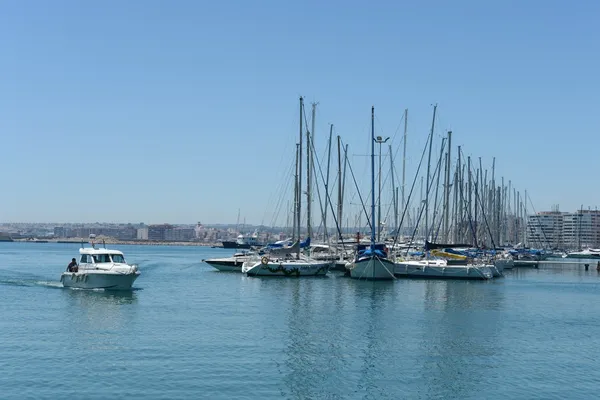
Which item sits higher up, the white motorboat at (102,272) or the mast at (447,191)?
the mast at (447,191)

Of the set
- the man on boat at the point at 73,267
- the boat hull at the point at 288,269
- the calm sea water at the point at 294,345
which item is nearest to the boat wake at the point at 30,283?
the calm sea water at the point at 294,345

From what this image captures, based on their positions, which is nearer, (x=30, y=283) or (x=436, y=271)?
(x=30, y=283)

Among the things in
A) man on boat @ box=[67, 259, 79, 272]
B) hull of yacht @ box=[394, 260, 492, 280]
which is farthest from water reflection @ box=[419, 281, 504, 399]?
man on boat @ box=[67, 259, 79, 272]

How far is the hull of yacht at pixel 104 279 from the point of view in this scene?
180 feet

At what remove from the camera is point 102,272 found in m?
54.6

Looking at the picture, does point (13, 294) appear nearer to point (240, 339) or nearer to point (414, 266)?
point (240, 339)

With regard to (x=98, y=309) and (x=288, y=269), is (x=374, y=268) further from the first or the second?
(x=98, y=309)

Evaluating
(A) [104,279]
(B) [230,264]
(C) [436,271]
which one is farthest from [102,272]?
(B) [230,264]

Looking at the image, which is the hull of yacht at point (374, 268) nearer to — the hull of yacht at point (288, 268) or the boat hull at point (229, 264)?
the hull of yacht at point (288, 268)

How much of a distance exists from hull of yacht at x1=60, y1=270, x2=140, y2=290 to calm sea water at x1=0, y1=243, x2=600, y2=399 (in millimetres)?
738

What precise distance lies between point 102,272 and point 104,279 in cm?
49

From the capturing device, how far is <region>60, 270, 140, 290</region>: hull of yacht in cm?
5472

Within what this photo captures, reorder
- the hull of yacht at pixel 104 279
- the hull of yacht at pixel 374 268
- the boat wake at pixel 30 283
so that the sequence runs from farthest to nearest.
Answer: the hull of yacht at pixel 374 268 → the boat wake at pixel 30 283 → the hull of yacht at pixel 104 279

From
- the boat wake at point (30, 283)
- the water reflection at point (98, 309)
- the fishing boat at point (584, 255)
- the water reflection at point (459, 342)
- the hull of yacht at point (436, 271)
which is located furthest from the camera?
the fishing boat at point (584, 255)
